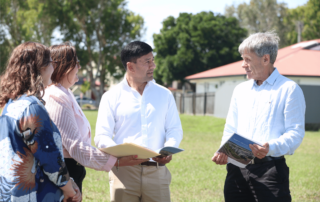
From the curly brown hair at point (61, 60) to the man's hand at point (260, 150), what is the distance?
1744 millimetres

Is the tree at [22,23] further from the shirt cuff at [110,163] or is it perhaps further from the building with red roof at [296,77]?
the shirt cuff at [110,163]

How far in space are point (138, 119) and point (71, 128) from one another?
86 centimetres

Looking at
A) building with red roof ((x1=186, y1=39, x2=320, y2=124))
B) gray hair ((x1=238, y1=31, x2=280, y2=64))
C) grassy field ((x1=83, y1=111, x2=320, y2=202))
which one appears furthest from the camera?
building with red roof ((x1=186, y1=39, x2=320, y2=124))

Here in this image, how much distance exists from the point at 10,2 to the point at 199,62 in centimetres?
2316

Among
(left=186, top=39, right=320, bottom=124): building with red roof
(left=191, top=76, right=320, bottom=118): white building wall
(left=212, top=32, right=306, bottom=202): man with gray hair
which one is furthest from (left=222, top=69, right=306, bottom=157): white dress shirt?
(left=191, top=76, right=320, bottom=118): white building wall

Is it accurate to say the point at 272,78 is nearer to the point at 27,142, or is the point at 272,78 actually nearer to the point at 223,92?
the point at 27,142

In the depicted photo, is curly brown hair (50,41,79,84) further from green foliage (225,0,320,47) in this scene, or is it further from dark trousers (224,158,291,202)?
green foliage (225,0,320,47)

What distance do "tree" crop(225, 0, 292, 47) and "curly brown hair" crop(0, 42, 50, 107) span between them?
157ft

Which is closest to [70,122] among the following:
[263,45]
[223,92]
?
[263,45]

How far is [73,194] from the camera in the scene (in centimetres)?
257

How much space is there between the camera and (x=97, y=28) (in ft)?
154

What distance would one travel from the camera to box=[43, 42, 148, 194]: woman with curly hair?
9.28 ft

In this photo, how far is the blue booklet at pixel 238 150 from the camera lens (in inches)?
118

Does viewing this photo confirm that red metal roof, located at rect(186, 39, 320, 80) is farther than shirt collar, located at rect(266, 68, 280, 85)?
Yes
